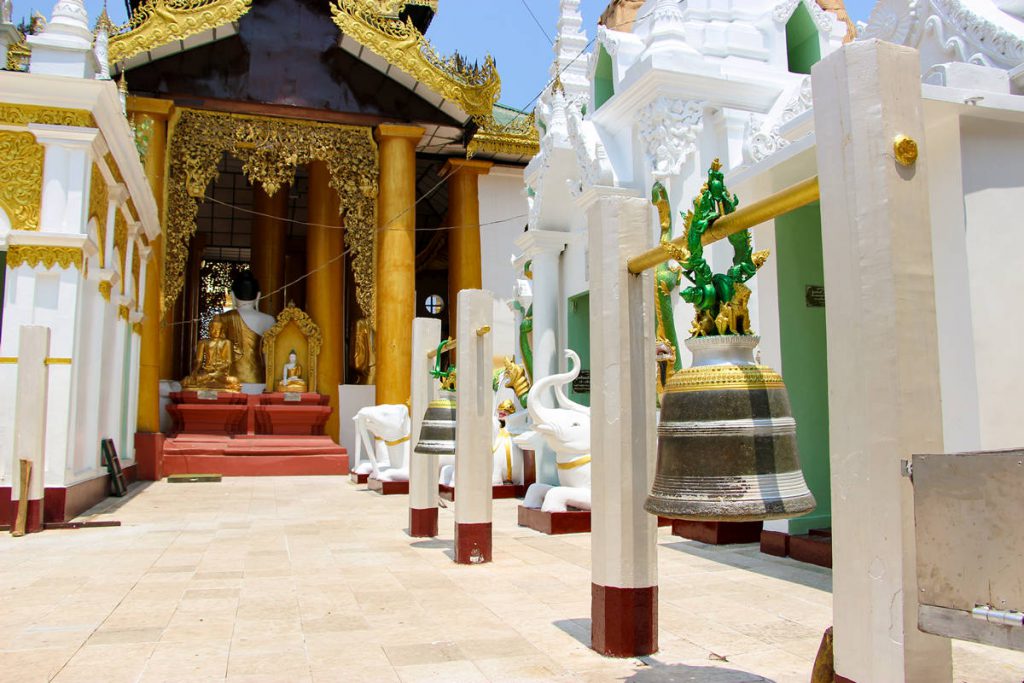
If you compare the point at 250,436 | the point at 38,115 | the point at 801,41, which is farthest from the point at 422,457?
the point at 250,436

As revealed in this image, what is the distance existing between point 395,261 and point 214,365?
436cm

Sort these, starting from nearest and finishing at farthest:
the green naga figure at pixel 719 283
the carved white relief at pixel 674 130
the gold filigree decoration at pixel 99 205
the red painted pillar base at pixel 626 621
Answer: the green naga figure at pixel 719 283
the red painted pillar base at pixel 626 621
the carved white relief at pixel 674 130
the gold filigree decoration at pixel 99 205

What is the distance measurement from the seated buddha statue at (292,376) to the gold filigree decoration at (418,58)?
5.90 meters

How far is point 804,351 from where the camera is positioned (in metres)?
5.89

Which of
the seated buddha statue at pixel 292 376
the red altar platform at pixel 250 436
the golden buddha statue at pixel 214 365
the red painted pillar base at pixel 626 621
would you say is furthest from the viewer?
the seated buddha statue at pixel 292 376

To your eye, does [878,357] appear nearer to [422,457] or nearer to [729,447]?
[729,447]

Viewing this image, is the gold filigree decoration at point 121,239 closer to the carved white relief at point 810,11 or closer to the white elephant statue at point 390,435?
the white elephant statue at point 390,435

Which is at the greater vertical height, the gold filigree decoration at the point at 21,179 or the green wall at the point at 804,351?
the gold filigree decoration at the point at 21,179

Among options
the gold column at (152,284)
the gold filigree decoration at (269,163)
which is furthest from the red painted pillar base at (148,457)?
the gold filigree decoration at (269,163)

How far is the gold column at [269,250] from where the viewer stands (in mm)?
18453

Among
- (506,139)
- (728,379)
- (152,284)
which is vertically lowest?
(728,379)

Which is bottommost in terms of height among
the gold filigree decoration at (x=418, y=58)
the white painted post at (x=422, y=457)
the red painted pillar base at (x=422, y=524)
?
the red painted pillar base at (x=422, y=524)

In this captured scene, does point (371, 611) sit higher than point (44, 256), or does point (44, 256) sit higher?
point (44, 256)

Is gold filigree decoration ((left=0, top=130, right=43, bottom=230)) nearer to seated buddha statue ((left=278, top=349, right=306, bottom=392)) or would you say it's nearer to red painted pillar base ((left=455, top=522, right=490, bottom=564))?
red painted pillar base ((left=455, top=522, right=490, bottom=564))
